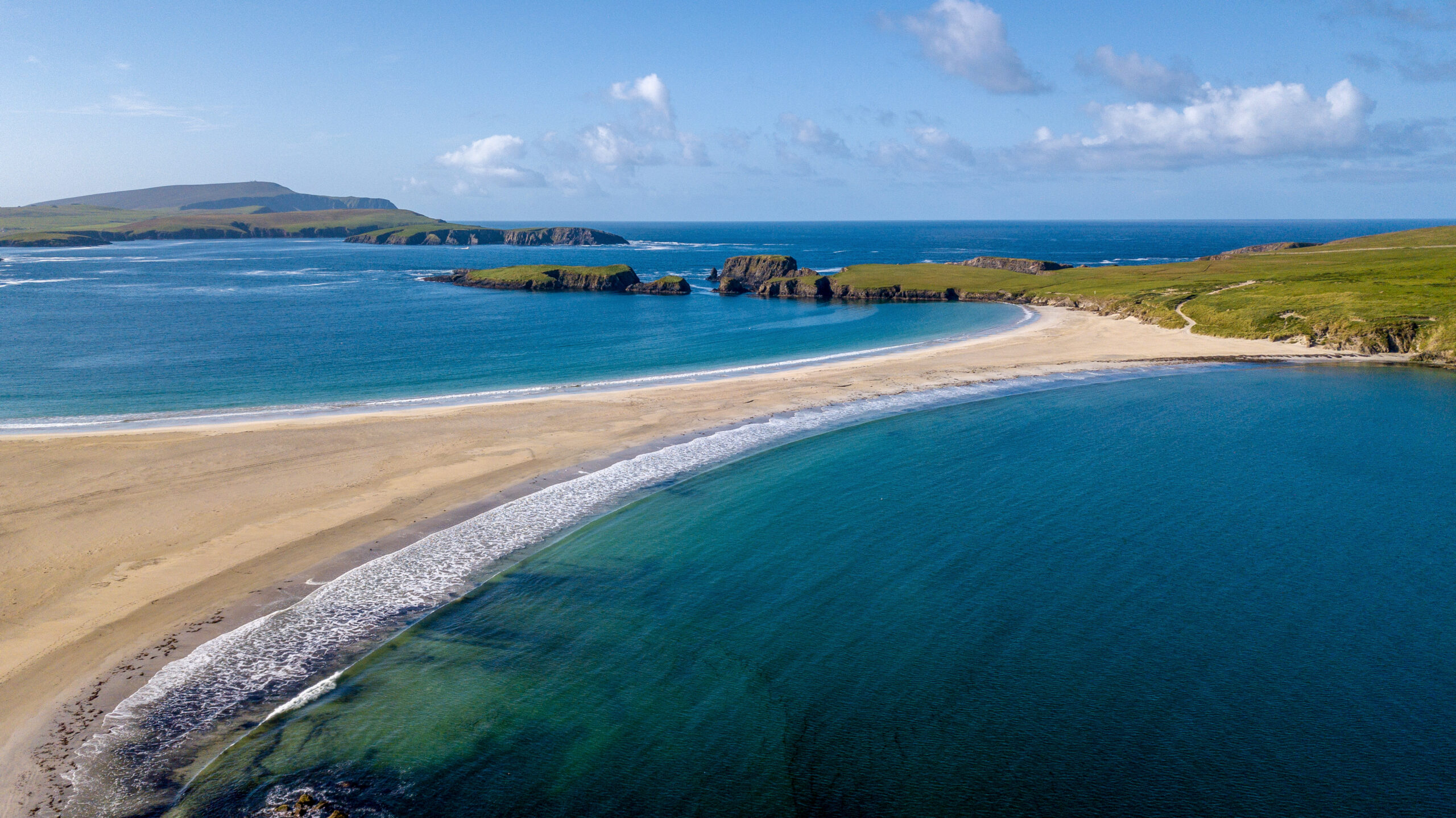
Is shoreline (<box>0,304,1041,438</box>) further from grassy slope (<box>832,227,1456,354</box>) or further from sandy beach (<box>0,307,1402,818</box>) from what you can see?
grassy slope (<box>832,227,1456,354</box>)

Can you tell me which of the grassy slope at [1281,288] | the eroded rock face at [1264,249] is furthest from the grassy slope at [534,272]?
the eroded rock face at [1264,249]

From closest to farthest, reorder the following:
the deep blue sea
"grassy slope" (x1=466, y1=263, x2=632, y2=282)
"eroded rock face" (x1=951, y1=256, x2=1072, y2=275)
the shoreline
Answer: the shoreline < the deep blue sea < "eroded rock face" (x1=951, y1=256, x2=1072, y2=275) < "grassy slope" (x1=466, y1=263, x2=632, y2=282)

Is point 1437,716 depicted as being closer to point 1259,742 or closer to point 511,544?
point 1259,742

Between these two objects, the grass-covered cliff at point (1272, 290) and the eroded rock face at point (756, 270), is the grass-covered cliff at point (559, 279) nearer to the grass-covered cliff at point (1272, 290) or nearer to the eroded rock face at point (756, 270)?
the eroded rock face at point (756, 270)

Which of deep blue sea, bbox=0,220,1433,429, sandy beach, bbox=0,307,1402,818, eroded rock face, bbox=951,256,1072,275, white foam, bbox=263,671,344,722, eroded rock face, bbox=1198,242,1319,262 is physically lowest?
white foam, bbox=263,671,344,722

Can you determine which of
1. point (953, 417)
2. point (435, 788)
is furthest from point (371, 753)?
point (953, 417)

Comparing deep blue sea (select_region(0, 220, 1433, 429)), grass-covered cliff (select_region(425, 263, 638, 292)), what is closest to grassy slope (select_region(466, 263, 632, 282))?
grass-covered cliff (select_region(425, 263, 638, 292))

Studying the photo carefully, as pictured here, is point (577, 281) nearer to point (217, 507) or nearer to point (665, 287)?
point (665, 287)
